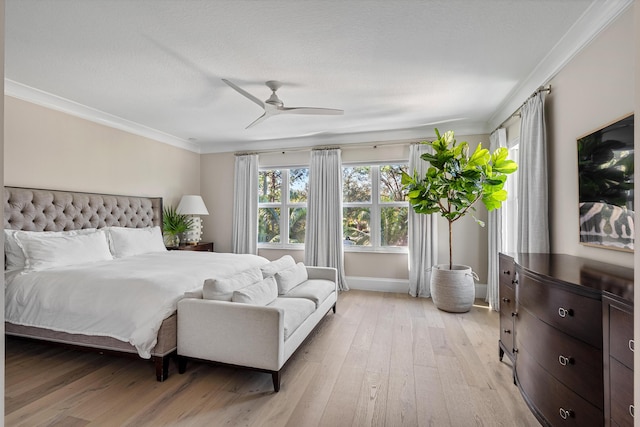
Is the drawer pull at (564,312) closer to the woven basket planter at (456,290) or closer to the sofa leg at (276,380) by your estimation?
the sofa leg at (276,380)

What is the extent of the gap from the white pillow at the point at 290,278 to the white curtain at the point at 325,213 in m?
1.41

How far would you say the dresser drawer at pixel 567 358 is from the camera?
1314mm

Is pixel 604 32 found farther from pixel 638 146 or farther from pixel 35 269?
pixel 35 269

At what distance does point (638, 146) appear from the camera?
2.63ft

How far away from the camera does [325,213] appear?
16.1 feet

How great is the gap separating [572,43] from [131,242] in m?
4.63

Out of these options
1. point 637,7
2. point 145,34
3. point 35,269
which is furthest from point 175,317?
point 637,7

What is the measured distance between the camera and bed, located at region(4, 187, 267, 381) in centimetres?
219

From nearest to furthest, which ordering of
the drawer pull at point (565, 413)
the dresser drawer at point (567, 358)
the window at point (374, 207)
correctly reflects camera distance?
the dresser drawer at point (567, 358) → the drawer pull at point (565, 413) → the window at point (374, 207)

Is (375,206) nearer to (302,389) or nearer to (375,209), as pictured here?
(375,209)

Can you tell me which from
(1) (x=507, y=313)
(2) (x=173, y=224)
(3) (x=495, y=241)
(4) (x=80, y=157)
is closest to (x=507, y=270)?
(1) (x=507, y=313)

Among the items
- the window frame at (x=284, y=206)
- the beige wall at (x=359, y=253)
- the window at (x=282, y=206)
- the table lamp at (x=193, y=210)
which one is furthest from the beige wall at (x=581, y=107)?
the table lamp at (x=193, y=210)

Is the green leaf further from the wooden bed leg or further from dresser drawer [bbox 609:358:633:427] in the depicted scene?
the wooden bed leg

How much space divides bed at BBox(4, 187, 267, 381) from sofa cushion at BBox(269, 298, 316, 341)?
71 cm
